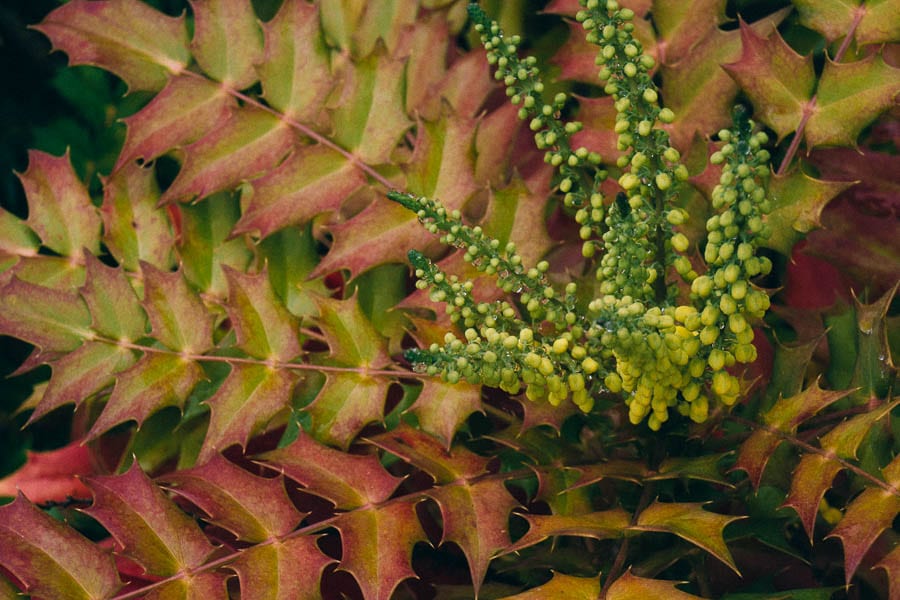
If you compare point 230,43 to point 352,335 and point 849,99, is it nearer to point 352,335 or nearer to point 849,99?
point 352,335

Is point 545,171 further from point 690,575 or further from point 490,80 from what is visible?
point 690,575

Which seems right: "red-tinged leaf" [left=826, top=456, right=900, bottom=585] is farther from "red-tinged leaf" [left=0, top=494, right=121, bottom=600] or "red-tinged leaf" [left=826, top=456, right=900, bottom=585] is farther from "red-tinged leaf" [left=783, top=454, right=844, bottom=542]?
"red-tinged leaf" [left=0, top=494, right=121, bottom=600]

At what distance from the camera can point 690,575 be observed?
2.17ft

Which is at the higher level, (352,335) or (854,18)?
(854,18)

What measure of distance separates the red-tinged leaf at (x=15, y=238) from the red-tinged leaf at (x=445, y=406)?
0.41 metres

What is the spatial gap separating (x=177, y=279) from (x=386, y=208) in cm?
17

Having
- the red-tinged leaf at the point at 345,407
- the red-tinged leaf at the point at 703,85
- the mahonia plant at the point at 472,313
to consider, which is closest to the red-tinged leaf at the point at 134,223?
the mahonia plant at the point at 472,313

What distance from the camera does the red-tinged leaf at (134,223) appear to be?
0.84 metres

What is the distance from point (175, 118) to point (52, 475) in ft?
1.25

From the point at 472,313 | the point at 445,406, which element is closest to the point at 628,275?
the point at 472,313

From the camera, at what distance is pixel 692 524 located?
22.0 inches

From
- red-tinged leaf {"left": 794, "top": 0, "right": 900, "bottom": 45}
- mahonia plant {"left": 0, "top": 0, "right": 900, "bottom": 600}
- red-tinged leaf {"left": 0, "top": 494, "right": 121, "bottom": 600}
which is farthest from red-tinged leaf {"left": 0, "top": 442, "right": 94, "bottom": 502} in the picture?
red-tinged leaf {"left": 794, "top": 0, "right": 900, "bottom": 45}

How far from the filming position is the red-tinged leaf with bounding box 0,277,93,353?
0.76m

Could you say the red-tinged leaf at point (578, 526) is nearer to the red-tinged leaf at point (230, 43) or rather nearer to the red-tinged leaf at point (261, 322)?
the red-tinged leaf at point (261, 322)
